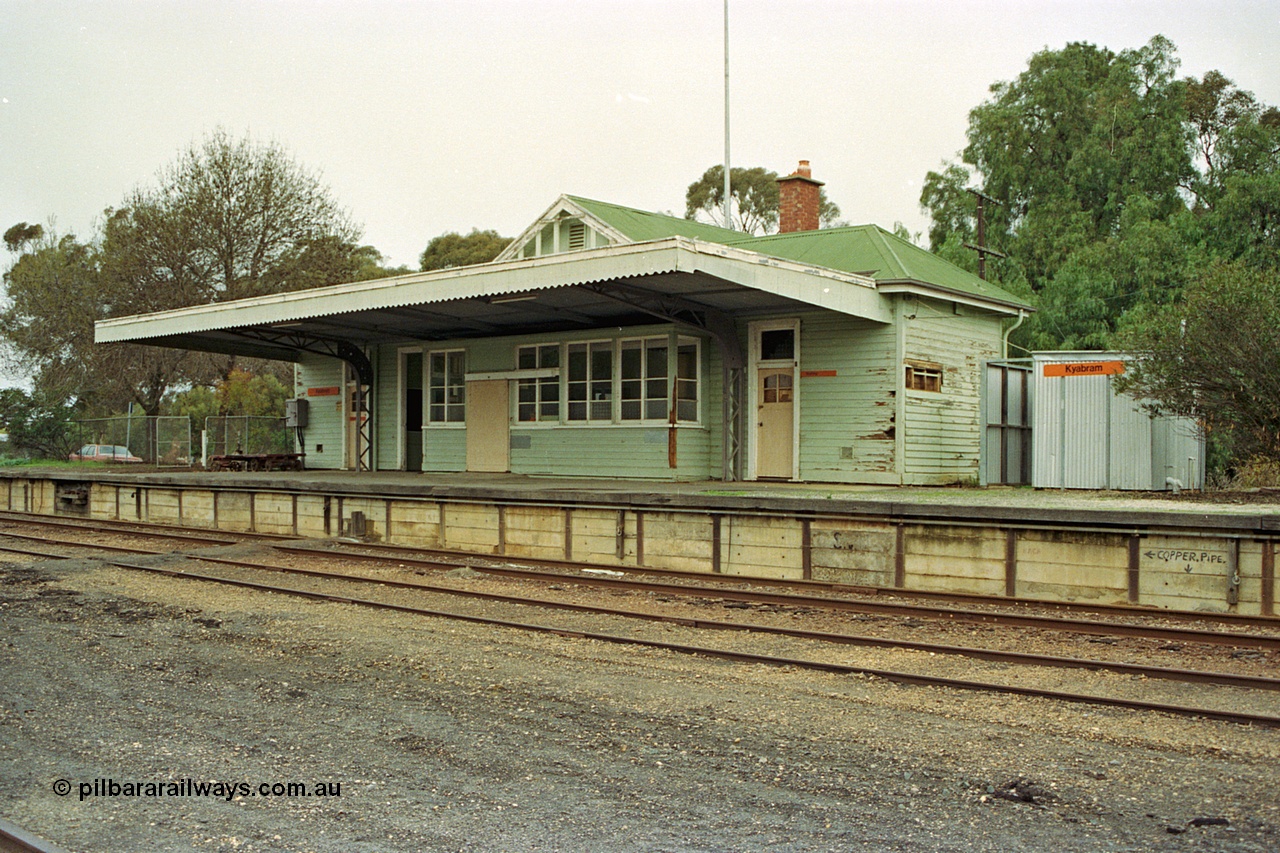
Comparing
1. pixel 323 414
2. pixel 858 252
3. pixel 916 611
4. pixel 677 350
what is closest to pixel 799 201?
pixel 858 252

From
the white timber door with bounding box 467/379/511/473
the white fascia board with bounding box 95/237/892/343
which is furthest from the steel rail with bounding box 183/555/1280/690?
the white timber door with bounding box 467/379/511/473

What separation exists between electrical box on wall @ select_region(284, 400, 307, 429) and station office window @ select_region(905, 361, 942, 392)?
47.7 feet

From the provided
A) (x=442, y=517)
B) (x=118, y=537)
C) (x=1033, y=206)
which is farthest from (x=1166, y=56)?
(x=118, y=537)

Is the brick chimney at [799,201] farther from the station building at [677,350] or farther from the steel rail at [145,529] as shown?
the steel rail at [145,529]

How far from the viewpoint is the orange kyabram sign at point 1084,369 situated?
646 inches

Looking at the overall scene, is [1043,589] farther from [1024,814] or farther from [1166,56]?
[1166,56]

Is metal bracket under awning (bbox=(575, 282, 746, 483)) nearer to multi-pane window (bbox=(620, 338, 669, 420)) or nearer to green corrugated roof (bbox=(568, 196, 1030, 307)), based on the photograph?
multi-pane window (bbox=(620, 338, 669, 420))

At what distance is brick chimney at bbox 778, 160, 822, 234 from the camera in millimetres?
24188

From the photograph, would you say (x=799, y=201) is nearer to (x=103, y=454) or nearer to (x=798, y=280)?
(x=798, y=280)

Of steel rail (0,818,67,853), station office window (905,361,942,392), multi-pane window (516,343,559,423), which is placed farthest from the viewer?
multi-pane window (516,343,559,423)

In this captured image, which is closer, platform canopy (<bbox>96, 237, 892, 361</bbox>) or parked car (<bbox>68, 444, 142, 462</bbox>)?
platform canopy (<bbox>96, 237, 892, 361</bbox>)

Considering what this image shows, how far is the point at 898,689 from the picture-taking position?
709 centimetres

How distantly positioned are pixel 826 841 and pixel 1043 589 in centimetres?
714

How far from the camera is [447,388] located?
892 inches
